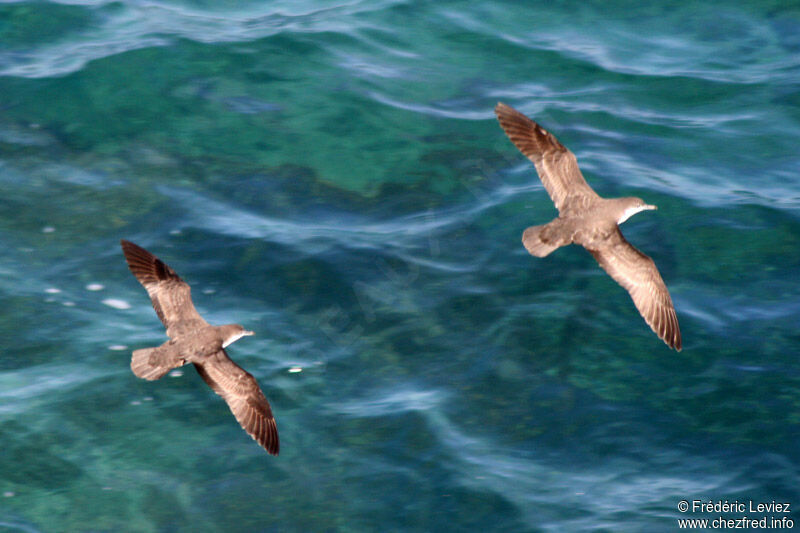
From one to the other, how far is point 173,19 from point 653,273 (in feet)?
24.3

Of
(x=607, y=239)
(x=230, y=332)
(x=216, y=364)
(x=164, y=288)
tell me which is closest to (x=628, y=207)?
(x=607, y=239)

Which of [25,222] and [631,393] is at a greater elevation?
[25,222]

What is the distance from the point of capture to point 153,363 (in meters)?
6.59

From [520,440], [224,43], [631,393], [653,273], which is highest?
[224,43]

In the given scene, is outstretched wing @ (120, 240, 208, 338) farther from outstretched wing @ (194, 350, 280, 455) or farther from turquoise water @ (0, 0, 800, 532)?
turquoise water @ (0, 0, 800, 532)

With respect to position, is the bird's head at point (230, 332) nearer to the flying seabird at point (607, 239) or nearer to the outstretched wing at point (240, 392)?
the outstretched wing at point (240, 392)

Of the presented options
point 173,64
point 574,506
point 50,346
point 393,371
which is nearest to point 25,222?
point 50,346

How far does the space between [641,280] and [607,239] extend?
0.43 meters

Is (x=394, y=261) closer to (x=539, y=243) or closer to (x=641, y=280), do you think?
(x=539, y=243)

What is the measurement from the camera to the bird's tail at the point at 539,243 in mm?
7203

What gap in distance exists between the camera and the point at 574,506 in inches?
267

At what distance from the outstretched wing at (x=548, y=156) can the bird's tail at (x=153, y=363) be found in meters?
3.15

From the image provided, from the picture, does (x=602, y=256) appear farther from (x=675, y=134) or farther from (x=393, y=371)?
(x=675, y=134)

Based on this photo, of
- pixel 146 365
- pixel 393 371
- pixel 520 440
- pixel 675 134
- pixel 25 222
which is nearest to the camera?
pixel 146 365
